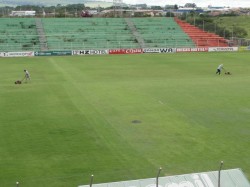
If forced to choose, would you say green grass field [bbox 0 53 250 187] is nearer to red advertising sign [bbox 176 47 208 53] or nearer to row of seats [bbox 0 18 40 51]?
red advertising sign [bbox 176 47 208 53]

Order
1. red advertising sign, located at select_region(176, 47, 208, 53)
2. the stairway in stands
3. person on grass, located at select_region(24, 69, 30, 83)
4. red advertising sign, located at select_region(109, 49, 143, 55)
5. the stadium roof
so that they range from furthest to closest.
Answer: the stairway in stands, red advertising sign, located at select_region(176, 47, 208, 53), red advertising sign, located at select_region(109, 49, 143, 55), person on grass, located at select_region(24, 69, 30, 83), the stadium roof

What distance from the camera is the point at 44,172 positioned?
18562 millimetres

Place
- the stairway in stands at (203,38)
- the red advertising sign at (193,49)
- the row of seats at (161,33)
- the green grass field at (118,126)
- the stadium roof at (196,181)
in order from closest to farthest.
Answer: the stadium roof at (196,181) < the green grass field at (118,126) < the red advertising sign at (193,49) < the row of seats at (161,33) < the stairway in stands at (203,38)

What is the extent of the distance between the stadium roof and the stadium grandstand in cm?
6597

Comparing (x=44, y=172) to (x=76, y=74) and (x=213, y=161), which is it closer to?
(x=213, y=161)

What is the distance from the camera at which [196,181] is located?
46.9 ft

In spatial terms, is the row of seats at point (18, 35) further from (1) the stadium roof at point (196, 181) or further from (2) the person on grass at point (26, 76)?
(1) the stadium roof at point (196, 181)

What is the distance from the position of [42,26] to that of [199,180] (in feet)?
258

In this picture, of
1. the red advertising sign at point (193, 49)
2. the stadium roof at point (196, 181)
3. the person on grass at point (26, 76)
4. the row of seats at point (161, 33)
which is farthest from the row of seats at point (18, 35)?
the stadium roof at point (196, 181)

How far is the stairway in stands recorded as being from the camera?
8650cm

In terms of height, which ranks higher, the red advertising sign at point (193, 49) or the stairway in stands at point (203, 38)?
the stairway in stands at point (203, 38)

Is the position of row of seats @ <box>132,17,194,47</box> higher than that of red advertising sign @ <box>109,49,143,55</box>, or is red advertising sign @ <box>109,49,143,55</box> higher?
row of seats @ <box>132,17,194,47</box>

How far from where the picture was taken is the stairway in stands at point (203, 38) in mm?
86500

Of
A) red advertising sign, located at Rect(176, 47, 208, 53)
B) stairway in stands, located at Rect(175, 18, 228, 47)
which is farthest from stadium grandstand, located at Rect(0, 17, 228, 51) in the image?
red advertising sign, located at Rect(176, 47, 208, 53)
